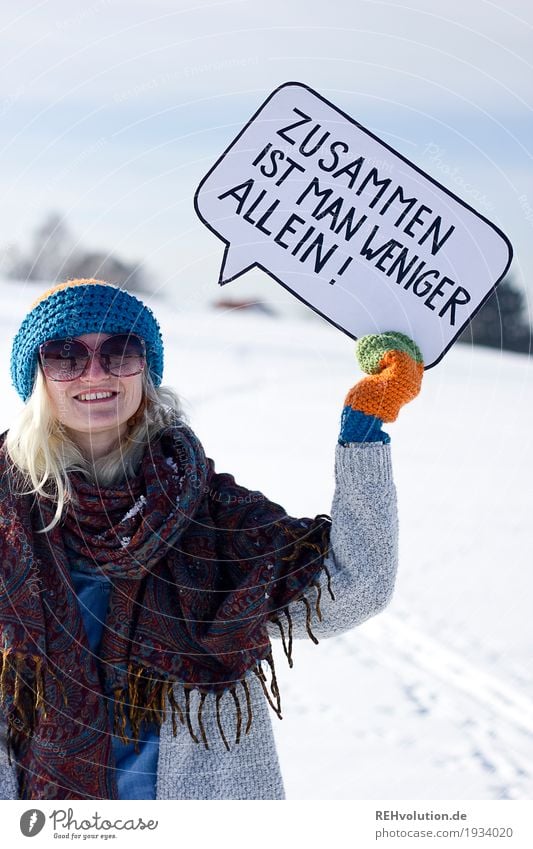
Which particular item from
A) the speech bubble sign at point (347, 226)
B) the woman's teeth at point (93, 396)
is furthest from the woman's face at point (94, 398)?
the speech bubble sign at point (347, 226)

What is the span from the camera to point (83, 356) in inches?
67.4

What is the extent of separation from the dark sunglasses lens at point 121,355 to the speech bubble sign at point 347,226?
0.72 feet

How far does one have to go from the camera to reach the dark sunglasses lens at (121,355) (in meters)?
1.72

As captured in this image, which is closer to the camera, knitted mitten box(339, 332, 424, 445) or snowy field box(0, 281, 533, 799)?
knitted mitten box(339, 332, 424, 445)

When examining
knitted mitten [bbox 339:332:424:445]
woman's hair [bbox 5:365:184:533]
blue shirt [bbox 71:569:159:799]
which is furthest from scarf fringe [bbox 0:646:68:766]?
knitted mitten [bbox 339:332:424:445]

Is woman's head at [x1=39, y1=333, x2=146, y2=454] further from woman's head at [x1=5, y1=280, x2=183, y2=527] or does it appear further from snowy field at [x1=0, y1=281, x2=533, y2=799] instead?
snowy field at [x1=0, y1=281, x2=533, y2=799]

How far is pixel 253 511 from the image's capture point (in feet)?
5.82

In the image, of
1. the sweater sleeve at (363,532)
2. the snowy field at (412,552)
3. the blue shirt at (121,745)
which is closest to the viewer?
the sweater sleeve at (363,532)

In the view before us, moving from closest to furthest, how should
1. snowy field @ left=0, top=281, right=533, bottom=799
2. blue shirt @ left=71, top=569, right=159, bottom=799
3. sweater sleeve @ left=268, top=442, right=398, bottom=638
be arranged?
sweater sleeve @ left=268, top=442, right=398, bottom=638 < blue shirt @ left=71, top=569, right=159, bottom=799 < snowy field @ left=0, top=281, right=533, bottom=799

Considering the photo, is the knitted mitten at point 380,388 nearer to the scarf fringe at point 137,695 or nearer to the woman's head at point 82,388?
the scarf fringe at point 137,695

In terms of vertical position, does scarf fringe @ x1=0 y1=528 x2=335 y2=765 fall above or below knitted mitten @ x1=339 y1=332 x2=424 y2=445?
below

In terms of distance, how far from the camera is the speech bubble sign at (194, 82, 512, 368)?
1753 millimetres

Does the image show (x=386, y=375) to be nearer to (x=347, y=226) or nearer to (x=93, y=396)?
(x=347, y=226)

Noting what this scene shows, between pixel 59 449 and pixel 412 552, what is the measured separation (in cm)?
297
